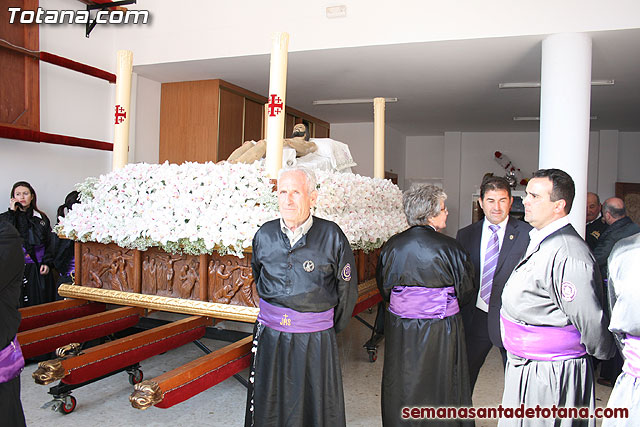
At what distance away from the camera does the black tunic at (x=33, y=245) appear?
4.09 metres

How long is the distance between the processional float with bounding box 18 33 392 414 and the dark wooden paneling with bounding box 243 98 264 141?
4.03 metres

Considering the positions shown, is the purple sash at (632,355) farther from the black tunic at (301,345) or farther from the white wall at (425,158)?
the white wall at (425,158)

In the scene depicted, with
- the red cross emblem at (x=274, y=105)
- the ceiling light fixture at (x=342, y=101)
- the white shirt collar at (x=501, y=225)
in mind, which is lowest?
the white shirt collar at (x=501, y=225)

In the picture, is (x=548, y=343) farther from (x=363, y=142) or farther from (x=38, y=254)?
(x=363, y=142)

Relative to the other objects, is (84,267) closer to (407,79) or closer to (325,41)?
(325,41)

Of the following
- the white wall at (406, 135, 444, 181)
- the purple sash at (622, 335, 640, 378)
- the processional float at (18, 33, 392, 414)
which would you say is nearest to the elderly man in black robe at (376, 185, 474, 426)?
the processional float at (18, 33, 392, 414)

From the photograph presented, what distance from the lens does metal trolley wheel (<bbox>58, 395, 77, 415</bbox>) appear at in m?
2.87

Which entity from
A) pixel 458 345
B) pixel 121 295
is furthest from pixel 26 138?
pixel 458 345

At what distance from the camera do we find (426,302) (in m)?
2.55

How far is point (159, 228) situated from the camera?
295cm

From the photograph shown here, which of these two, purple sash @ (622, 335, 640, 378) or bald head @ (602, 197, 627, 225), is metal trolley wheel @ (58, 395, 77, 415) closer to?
purple sash @ (622, 335, 640, 378)

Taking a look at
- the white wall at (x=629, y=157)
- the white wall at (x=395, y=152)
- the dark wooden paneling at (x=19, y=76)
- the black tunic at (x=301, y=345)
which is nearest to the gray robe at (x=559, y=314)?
the black tunic at (x=301, y=345)

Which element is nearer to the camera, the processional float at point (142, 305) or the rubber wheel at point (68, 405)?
the processional float at point (142, 305)

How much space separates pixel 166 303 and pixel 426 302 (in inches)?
60.9
